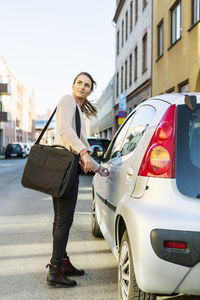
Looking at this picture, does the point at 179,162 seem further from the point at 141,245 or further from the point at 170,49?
the point at 170,49

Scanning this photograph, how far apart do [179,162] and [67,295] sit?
1.55m

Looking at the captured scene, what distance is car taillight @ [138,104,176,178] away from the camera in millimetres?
2529

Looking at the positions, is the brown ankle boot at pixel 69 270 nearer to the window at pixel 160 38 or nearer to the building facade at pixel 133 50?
the window at pixel 160 38

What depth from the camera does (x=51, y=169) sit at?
3.31 meters

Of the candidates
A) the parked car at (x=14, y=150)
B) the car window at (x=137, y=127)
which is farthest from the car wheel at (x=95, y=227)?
the parked car at (x=14, y=150)

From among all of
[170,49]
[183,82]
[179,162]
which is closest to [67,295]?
[179,162]

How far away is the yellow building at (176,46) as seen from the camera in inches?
542

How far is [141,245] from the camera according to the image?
7.92 ft

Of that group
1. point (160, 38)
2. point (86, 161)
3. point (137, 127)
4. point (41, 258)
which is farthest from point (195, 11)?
point (86, 161)

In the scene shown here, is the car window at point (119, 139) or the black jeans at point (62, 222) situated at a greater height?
the car window at point (119, 139)

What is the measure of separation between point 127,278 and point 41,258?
179cm

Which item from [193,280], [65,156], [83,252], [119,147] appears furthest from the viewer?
[83,252]

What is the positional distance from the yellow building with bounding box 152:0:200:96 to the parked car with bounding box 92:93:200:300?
11.2 m

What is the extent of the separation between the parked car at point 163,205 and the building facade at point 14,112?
49550 mm
